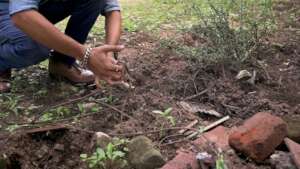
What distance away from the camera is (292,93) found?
122 inches

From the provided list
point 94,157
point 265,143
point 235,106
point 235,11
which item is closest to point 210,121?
point 235,106

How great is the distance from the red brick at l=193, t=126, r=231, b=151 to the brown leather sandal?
1430mm

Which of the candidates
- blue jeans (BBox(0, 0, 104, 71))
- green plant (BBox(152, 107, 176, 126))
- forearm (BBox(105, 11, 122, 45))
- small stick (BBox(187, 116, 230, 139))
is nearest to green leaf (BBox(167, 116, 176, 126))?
green plant (BBox(152, 107, 176, 126))

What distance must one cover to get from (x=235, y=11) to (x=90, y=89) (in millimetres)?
1619

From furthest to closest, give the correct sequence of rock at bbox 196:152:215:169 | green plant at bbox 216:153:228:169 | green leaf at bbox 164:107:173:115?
green leaf at bbox 164:107:173:115 → rock at bbox 196:152:215:169 → green plant at bbox 216:153:228:169

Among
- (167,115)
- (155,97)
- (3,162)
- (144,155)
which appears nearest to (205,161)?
(144,155)

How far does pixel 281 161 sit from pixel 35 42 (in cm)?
159

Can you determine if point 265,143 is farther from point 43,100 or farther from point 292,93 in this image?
point 43,100

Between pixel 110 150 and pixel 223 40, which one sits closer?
pixel 110 150

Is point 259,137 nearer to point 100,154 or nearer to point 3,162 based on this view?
point 100,154

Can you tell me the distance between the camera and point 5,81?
135 inches

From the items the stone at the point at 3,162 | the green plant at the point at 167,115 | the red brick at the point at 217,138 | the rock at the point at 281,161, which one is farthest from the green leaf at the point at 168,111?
the stone at the point at 3,162

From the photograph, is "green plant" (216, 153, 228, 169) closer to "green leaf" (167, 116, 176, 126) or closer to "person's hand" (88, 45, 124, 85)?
"green leaf" (167, 116, 176, 126)

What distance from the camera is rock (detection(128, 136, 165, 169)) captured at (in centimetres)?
231
